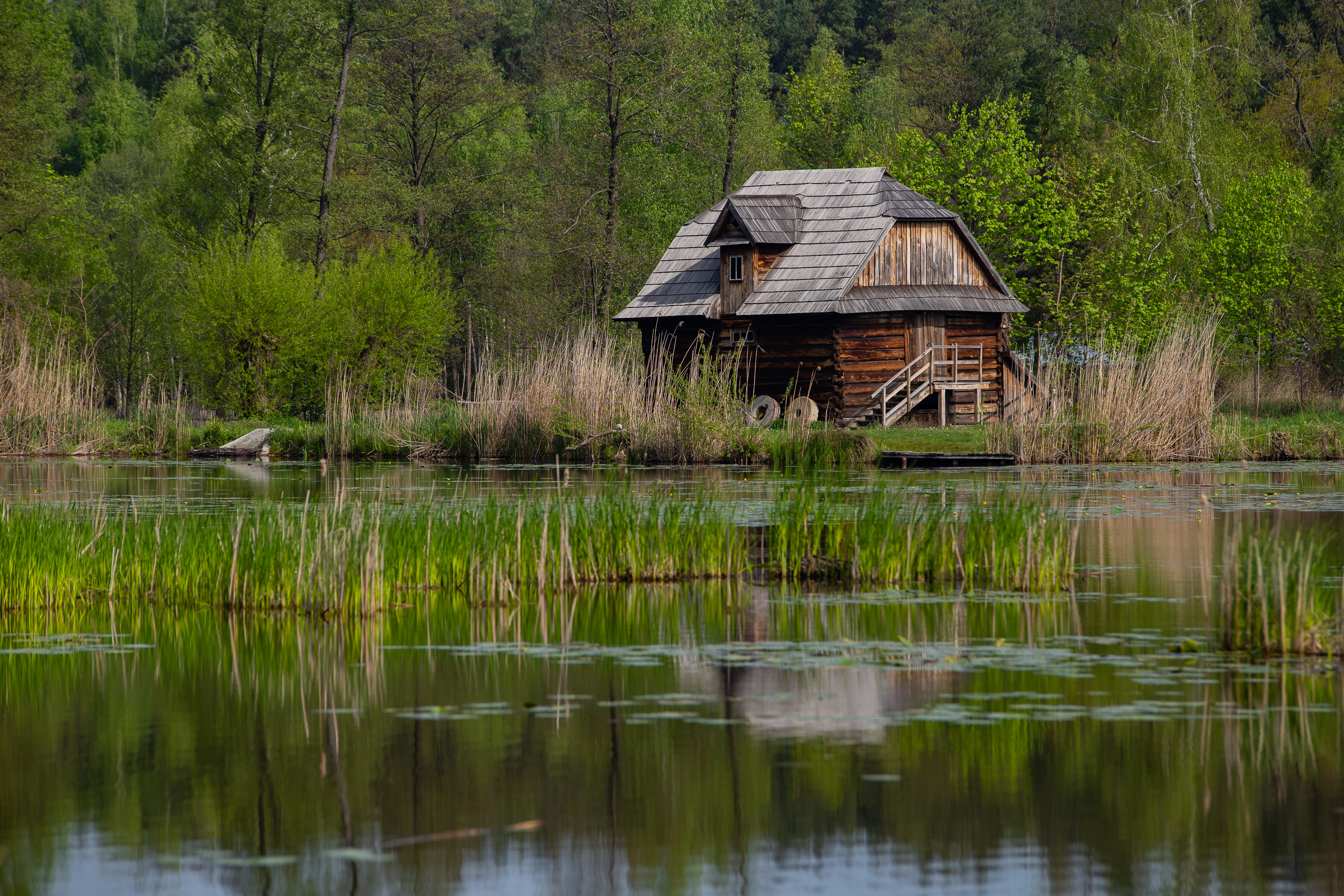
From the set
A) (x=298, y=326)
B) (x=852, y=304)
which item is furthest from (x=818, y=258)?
(x=298, y=326)

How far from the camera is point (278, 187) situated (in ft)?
143

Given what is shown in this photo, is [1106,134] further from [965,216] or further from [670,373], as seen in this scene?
[670,373]

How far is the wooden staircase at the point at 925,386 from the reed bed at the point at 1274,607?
2424cm

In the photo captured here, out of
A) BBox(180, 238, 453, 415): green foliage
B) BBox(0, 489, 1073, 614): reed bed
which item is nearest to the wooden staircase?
BBox(180, 238, 453, 415): green foliage

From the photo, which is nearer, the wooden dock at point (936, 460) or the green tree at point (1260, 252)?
the wooden dock at point (936, 460)

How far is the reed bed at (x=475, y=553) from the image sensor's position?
A: 1117cm

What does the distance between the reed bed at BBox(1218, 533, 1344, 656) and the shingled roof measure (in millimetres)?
25489

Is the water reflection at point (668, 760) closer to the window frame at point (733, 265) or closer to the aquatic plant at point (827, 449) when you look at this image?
the aquatic plant at point (827, 449)

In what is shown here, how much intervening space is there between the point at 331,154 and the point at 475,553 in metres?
34.4

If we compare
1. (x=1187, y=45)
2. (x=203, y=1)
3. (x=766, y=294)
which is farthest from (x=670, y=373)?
(x=203, y=1)

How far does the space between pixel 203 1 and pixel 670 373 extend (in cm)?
6009

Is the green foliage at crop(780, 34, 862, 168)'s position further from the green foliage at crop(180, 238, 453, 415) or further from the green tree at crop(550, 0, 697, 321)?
the green foliage at crop(180, 238, 453, 415)

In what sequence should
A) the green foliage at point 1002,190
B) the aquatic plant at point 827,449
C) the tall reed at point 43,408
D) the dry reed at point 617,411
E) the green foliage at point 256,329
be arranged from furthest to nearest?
the green foliage at point 1002,190
the green foliage at point 256,329
the tall reed at point 43,408
the dry reed at point 617,411
the aquatic plant at point 827,449

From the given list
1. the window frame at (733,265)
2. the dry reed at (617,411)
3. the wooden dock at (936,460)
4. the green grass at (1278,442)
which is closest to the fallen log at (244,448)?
the dry reed at (617,411)
